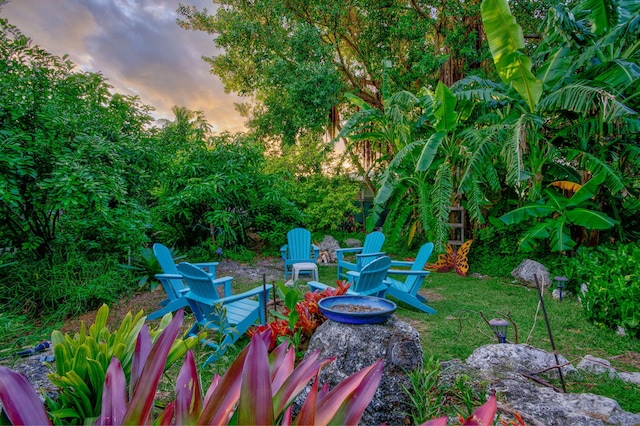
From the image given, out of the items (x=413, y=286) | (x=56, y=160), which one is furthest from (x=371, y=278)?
(x=56, y=160)

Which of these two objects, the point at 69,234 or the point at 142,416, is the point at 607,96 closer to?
the point at 142,416

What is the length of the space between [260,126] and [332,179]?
13.0 feet

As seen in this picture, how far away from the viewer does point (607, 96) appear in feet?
15.5

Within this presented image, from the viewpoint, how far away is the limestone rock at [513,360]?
2574mm

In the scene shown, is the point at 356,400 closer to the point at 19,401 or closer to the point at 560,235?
the point at 19,401

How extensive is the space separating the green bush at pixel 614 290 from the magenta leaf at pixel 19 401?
4906 millimetres

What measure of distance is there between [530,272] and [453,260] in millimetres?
1553

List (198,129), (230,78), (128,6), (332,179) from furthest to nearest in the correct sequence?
(230,78) < (332,179) < (198,129) < (128,6)

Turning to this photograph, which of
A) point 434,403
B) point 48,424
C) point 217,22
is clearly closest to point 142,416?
point 48,424

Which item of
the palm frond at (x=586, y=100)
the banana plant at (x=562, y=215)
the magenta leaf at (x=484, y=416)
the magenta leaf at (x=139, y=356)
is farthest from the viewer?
the banana plant at (x=562, y=215)

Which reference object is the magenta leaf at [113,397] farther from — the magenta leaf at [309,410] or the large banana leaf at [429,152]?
the large banana leaf at [429,152]

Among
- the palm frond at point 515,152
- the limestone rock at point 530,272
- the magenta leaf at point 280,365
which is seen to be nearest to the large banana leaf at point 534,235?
the limestone rock at point 530,272

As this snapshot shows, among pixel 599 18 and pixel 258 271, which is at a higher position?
pixel 599 18

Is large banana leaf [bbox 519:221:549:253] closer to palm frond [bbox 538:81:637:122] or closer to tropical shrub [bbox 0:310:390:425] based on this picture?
palm frond [bbox 538:81:637:122]
